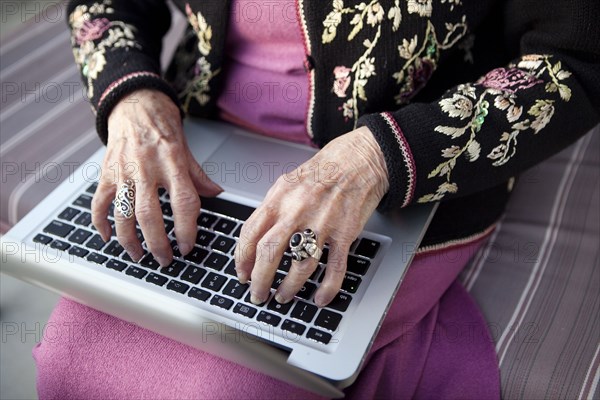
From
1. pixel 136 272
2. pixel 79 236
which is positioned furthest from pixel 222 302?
pixel 79 236

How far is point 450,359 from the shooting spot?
33.0 inches

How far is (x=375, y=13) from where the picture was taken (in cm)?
80

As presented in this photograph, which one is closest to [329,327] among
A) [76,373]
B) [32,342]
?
[76,373]

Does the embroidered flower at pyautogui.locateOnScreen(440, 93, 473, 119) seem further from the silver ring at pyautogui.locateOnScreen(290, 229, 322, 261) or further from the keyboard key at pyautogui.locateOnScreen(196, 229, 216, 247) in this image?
the keyboard key at pyautogui.locateOnScreen(196, 229, 216, 247)

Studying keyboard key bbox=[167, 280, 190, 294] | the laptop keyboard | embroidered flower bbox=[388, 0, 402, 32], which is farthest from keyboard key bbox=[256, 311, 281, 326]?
embroidered flower bbox=[388, 0, 402, 32]

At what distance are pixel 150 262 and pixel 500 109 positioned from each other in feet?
1.59

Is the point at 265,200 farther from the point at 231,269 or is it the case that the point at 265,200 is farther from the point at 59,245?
the point at 59,245

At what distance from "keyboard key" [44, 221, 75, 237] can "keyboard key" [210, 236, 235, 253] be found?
0.68 feet

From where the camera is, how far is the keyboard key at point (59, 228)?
2.67ft

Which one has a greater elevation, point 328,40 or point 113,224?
point 328,40

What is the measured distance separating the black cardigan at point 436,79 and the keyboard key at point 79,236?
0.59 ft

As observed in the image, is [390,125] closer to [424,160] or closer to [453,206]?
[424,160]

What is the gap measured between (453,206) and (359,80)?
9.1 inches

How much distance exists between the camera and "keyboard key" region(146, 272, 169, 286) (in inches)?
29.0
